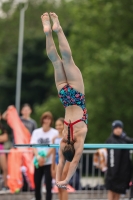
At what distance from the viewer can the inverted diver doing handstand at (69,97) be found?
35.3 feet

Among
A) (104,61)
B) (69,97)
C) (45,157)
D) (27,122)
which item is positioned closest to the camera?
(69,97)

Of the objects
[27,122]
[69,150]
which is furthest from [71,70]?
[27,122]

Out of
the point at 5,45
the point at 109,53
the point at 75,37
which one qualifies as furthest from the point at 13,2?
the point at 109,53

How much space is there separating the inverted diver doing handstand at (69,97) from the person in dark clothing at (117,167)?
2755 millimetres

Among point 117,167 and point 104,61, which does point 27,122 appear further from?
point 104,61

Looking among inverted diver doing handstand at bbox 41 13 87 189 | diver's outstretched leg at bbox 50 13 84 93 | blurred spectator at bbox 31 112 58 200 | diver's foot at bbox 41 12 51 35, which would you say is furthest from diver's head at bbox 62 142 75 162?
blurred spectator at bbox 31 112 58 200

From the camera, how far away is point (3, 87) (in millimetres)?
49500

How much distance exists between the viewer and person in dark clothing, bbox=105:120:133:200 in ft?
44.6

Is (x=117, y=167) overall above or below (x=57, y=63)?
below

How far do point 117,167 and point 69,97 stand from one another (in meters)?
3.29

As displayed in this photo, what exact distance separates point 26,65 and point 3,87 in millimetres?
2261

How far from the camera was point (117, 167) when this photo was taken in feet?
44.9

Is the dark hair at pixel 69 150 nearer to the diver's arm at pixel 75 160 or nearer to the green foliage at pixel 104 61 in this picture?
the diver's arm at pixel 75 160

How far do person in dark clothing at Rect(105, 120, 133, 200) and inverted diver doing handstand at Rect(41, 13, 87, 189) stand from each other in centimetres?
275
